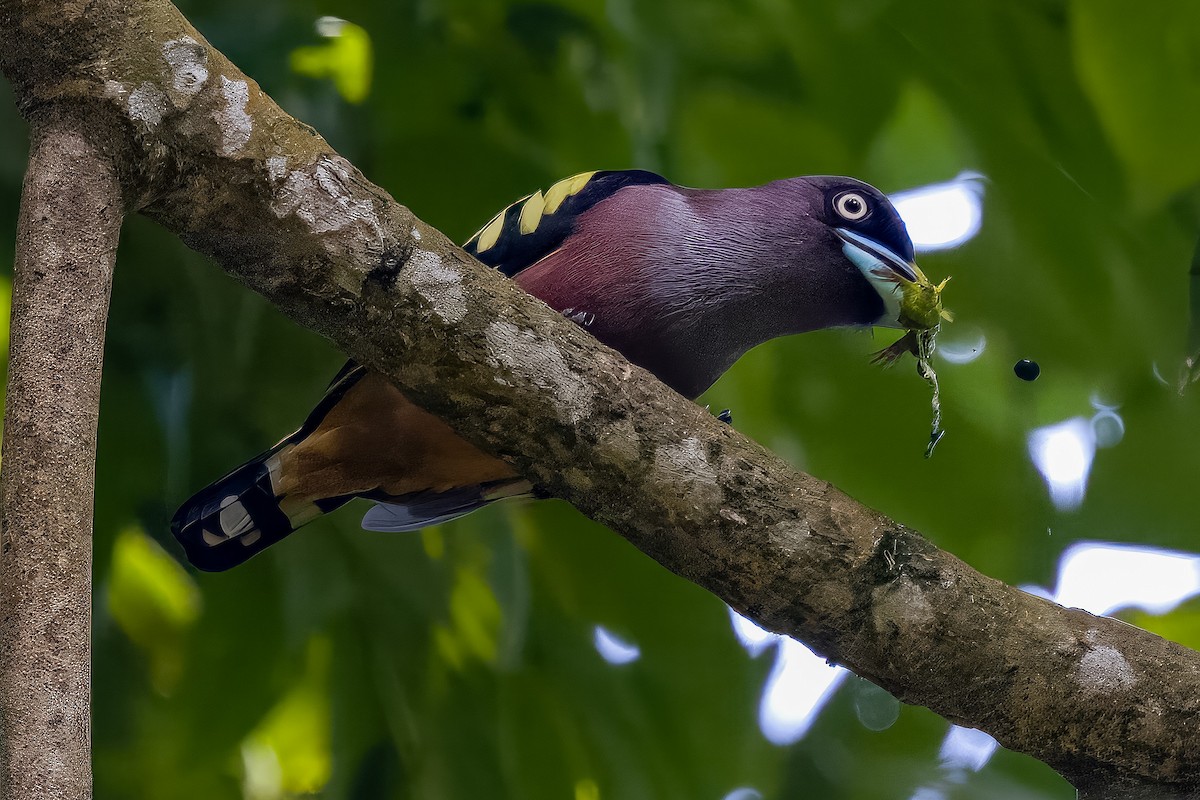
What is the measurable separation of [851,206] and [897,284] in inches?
8.6

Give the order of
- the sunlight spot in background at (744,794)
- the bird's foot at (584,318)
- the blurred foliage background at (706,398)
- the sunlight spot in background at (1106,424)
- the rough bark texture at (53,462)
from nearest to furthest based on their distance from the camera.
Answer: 1. the rough bark texture at (53,462)
2. the bird's foot at (584,318)
3. the blurred foliage background at (706,398)
4. the sunlight spot in background at (744,794)
5. the sunlight spot in background at (1106,424)

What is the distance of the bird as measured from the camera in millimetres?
2256

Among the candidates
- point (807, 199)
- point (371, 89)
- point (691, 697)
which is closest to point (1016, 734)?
point (807, 199)

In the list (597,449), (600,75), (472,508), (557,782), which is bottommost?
(557,782)

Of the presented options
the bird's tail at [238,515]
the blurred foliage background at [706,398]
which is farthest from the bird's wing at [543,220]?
the blurred foliage background at [706,398]

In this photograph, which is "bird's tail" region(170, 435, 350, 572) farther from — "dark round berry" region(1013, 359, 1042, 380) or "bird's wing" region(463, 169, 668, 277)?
"dark round berry" region(1013, 359, 1042, 380)

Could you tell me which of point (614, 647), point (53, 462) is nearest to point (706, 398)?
point (614, 647)

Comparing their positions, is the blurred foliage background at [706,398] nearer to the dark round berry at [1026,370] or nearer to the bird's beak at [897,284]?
the dark round berry at [1026,370]

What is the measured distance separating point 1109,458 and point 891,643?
1.77m

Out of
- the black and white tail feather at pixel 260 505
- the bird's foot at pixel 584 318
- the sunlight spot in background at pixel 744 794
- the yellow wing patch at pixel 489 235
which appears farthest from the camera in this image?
the sunlight spot in background at pixel 744 794

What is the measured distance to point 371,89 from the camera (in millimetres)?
3139

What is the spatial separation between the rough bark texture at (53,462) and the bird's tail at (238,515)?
0.92m

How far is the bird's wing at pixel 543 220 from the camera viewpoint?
7.91ft

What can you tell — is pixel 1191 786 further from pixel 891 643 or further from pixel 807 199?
pixel 807 199
